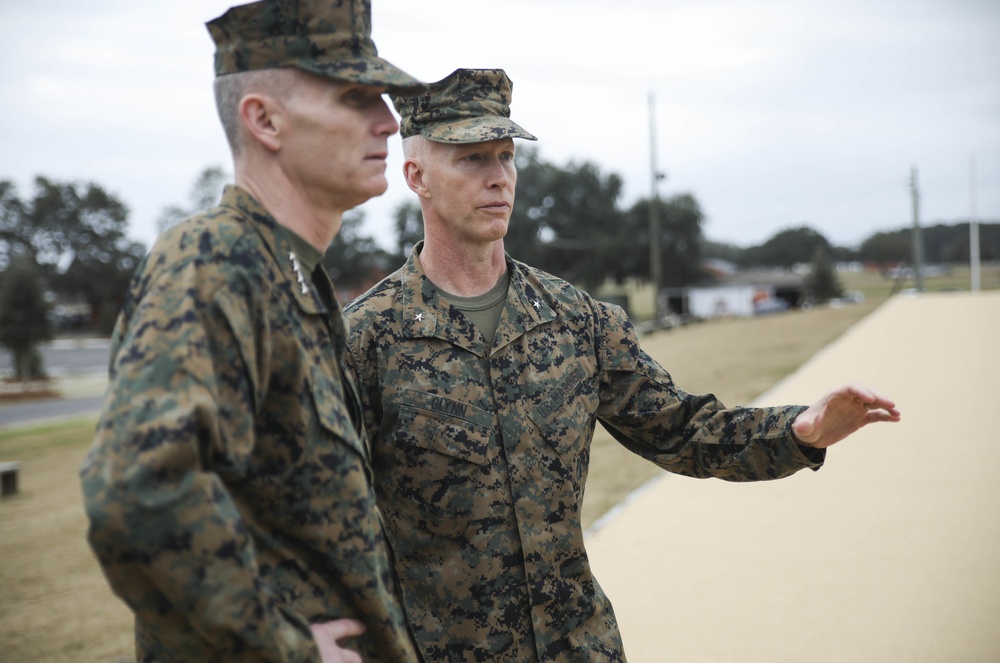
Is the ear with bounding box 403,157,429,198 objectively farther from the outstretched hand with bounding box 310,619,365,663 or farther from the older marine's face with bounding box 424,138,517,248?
the outstretched hand with bounding box 310,619,365,663

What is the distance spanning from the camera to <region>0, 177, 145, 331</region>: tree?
2574 inches

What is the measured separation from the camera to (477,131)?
2664mm

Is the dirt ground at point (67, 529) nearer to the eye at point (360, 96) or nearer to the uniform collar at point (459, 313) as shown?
the uniform collar at point (459, 313)

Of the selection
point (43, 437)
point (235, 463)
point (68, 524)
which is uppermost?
point (235, 463)

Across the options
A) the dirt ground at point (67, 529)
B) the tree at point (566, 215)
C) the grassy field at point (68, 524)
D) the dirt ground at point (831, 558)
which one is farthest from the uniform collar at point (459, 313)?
the tree at point (566, 215)

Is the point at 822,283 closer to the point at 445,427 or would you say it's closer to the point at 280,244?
the point at 445,427

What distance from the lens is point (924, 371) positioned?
1419cm

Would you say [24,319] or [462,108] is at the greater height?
[462,108]

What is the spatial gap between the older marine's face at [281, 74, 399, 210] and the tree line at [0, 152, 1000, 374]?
51.6 m

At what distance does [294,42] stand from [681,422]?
5.50ft

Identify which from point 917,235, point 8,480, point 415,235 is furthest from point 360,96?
point 415,235

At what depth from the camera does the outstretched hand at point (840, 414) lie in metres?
2.46

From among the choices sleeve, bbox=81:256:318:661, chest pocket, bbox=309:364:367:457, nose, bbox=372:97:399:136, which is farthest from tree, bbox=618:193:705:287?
sleeve, bbox=81:256:318:661

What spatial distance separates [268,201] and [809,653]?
4.07 meters
